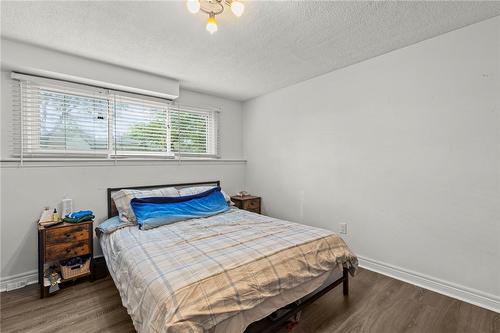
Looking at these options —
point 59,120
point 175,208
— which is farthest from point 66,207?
point 175,208

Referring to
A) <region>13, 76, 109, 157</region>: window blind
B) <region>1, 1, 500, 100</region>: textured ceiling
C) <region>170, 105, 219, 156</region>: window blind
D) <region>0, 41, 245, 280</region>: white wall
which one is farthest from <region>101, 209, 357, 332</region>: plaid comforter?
<region>1, 1, 500, 100</region>: textured ceiling

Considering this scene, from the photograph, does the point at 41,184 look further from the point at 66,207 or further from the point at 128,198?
the point at 128,198

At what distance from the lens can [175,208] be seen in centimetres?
Answer: 265

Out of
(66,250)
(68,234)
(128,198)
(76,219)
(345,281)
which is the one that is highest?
(128,198)

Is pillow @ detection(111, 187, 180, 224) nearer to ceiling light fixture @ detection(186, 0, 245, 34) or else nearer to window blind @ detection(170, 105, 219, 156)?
window blind @ detection(170, 105, 219, 156)

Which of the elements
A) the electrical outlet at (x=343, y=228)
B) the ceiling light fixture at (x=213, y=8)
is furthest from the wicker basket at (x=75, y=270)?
the electrical outlet at (x=343, y=228)

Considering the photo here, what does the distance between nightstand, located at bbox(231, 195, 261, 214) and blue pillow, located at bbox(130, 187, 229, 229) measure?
2.14 feet

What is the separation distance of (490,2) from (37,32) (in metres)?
3.65

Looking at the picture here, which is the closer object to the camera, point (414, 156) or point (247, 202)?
point (414, 156)

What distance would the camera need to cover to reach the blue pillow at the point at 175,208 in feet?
7.91

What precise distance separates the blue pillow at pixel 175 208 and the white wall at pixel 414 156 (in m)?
1.23

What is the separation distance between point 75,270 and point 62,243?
31 cm

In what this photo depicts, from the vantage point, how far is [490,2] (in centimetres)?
174

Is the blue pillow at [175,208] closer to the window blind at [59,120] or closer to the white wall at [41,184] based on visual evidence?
the white wall at [41,184]
